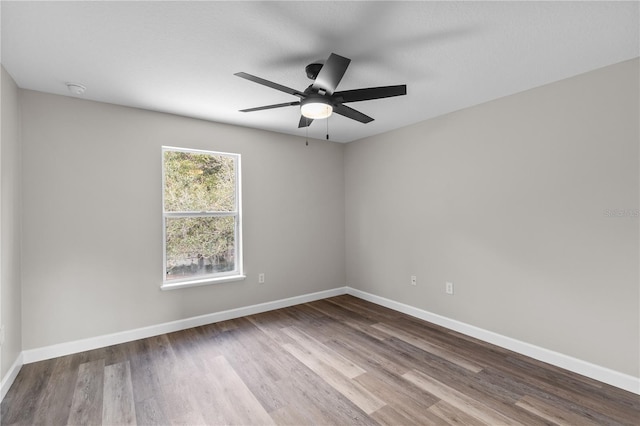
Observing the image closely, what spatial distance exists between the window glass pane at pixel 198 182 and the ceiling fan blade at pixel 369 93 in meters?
2.20

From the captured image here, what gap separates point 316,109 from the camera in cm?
212

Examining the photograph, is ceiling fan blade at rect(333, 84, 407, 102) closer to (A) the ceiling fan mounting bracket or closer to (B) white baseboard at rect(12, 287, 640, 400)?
(A) the ceiling fan mounting bracket

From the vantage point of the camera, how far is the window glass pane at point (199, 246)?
137 inches

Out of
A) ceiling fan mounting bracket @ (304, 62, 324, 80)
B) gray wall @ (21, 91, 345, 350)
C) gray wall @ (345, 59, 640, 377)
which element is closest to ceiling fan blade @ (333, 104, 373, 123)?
ceiling fan mounting bracket @ (304, 62, 324, 80)

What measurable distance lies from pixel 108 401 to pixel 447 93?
3707 mm

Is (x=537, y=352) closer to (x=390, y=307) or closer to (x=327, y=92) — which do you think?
(x=390, y=307)

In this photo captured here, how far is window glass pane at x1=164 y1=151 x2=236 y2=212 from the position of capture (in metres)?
3.47

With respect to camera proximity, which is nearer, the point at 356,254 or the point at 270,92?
the point at 270,92

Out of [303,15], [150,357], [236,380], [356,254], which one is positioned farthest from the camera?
[356,254]

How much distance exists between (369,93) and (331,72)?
1.08ft

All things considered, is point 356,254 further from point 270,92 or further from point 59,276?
point 59,276

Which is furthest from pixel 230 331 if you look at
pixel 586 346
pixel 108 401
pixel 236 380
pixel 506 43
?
pixel 506 43

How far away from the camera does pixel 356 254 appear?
4719 mm

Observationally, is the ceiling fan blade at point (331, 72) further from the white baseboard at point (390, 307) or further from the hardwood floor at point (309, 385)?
the white baseboard at point (390, 307)
